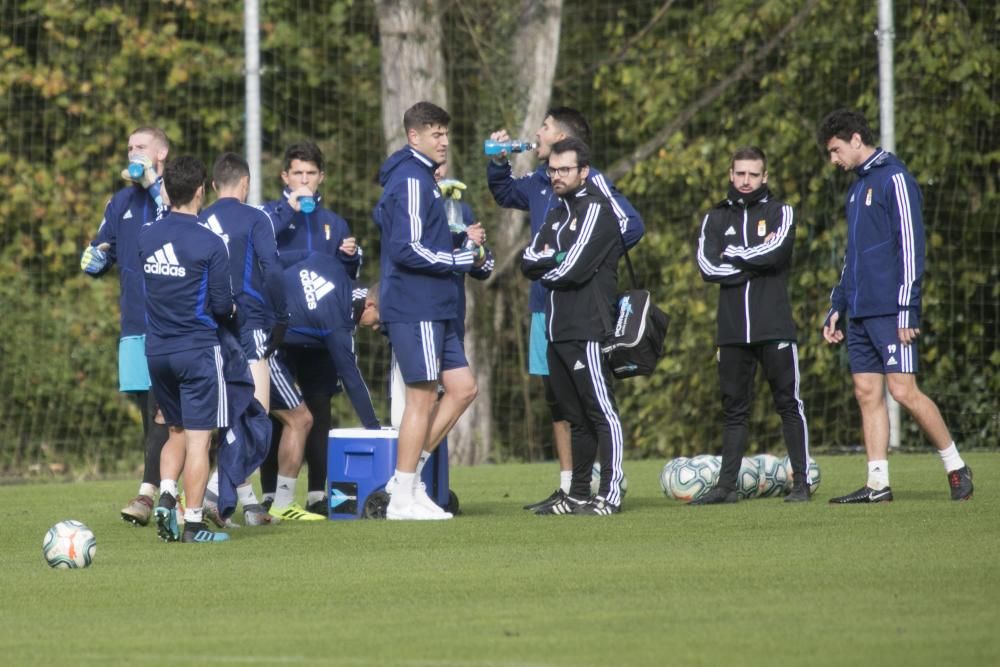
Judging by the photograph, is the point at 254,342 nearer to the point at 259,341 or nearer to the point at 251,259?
the point at 259,341

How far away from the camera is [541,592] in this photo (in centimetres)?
648

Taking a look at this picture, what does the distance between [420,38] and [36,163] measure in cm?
455

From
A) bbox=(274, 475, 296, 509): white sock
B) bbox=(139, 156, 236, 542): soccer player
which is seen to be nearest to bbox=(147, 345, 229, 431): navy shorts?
bbox=(139, 156, 236, 542): soccer player

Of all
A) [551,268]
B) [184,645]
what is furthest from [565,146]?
[184,645]

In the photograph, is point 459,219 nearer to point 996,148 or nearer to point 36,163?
point 996,148

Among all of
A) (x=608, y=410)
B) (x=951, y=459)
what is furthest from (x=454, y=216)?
(x=951, y=459)

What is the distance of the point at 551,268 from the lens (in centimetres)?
936

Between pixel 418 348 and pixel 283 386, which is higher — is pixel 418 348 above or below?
above

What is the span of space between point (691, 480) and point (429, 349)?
78.6 inches

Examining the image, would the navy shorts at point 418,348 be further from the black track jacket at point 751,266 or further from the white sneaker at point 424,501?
the black track jacket at point 751,266

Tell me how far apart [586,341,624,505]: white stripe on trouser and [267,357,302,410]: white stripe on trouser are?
186 centimetres

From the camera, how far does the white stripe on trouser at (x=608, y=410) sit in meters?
9.35

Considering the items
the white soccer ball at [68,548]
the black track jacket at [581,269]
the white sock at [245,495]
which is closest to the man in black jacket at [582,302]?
the black track jacket at [581,269]

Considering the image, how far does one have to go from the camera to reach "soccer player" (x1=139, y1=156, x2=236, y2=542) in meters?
8.43
